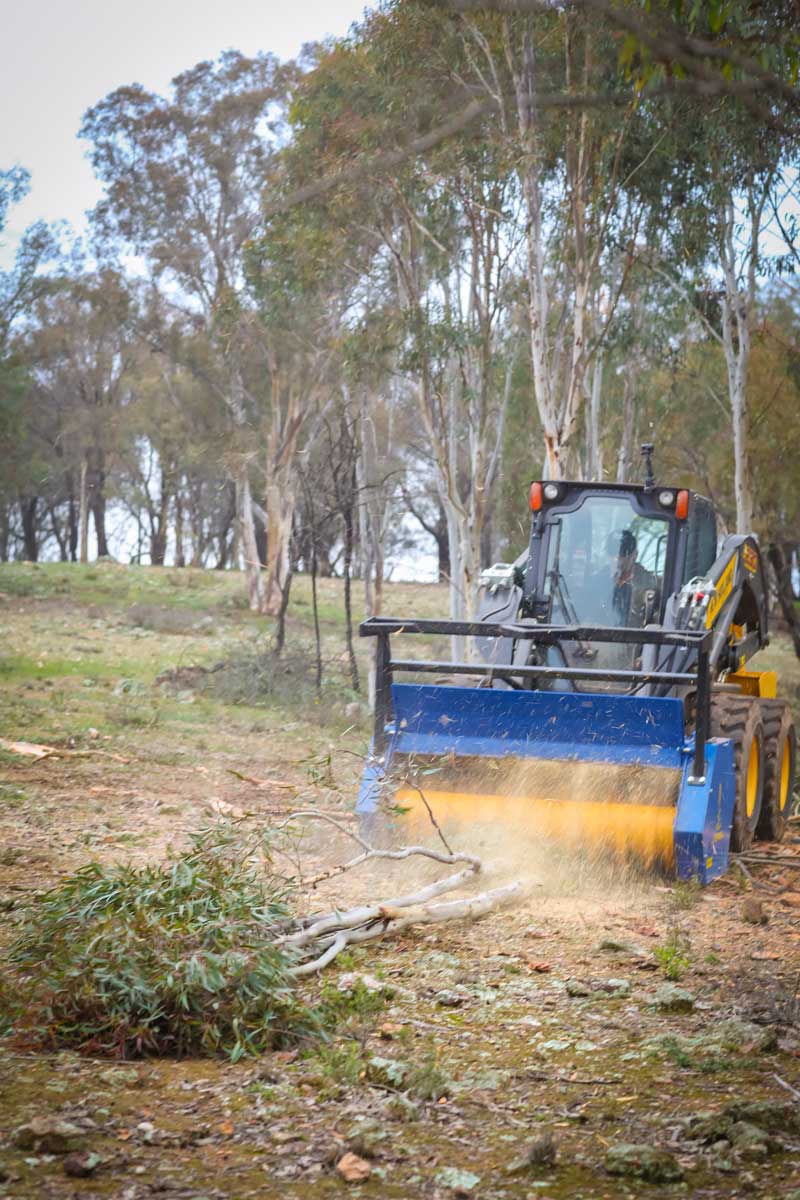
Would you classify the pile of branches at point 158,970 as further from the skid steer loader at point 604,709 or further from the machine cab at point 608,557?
the machine cab at point 608,557

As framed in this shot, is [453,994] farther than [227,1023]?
Yes

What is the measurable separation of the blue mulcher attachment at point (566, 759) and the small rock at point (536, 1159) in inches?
142

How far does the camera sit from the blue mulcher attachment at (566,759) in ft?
25.2

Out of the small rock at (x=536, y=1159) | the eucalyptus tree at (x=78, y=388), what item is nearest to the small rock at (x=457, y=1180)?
the small rock at (x=536, y=1159)

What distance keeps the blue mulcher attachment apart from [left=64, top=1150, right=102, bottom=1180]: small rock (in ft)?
12.8

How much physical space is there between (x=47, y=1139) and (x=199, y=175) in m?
29.9

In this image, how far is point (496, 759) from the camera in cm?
802

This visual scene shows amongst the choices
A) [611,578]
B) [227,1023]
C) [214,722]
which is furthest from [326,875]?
[214,722]

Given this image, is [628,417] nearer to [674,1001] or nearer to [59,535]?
[674,1001]

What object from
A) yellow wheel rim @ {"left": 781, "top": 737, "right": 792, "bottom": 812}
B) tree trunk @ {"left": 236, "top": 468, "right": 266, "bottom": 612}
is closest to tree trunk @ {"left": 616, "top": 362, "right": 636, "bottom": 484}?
tree trunk @ {"left": 236, "top": 468, "right": 266, "bottom": 612}

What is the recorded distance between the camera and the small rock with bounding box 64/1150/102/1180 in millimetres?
3705

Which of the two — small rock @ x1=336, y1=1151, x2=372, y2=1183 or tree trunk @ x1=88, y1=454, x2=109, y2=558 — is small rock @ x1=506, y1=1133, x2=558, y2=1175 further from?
tree trunk @ x1=88, y1=454, x2=109, y2=558

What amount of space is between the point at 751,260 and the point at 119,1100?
63.4 feet

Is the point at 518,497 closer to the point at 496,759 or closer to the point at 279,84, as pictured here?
the point at 279,84
